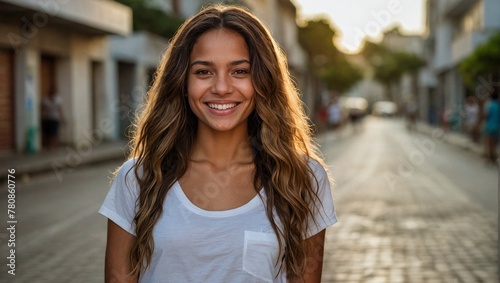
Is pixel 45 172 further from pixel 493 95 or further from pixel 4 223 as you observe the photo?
pixel 493 95

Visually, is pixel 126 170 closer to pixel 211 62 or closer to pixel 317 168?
pixel 211 62

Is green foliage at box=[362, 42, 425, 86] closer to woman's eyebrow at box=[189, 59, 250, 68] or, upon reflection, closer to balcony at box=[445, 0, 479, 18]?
balcony at box=[445, 0, 479, 18]

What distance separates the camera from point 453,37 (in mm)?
47500

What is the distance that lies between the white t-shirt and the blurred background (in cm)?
162

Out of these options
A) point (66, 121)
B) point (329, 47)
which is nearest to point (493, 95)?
point (66, 121)

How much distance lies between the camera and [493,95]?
68.0ft

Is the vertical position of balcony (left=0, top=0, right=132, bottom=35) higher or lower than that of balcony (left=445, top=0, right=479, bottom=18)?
lower

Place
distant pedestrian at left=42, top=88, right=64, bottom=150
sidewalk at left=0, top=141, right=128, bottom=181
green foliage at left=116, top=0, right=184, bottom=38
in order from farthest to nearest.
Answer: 1. green foliage at left=116, top=0, right=184, bottom=38
2. distant pedestrian at left=42, top=88, right=64, bottom=150
3. sidewalk at left=0, top=141, right=128, bottom=181

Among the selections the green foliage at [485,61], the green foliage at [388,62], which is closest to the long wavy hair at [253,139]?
the green foliage at [485,61]

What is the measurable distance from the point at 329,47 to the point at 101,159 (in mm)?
47181

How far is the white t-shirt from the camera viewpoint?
8.16 feet

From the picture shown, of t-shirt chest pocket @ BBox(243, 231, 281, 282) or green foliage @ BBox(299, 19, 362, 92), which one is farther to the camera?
green foliage @ BBox(299, 19, 362, 92)

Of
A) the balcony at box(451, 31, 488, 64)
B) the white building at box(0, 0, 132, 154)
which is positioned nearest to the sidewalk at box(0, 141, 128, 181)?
the white building at box(0, 0, 132, 154)

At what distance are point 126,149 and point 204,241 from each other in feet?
70.4
